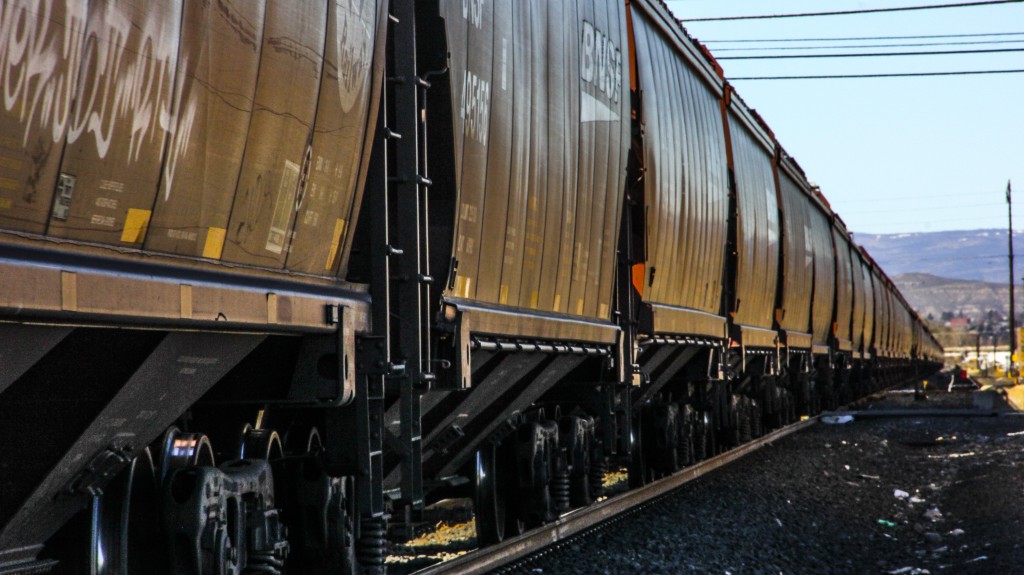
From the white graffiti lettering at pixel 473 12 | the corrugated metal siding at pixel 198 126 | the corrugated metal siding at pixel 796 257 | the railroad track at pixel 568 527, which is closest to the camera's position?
the corrugated metal siding at pixel 198 126

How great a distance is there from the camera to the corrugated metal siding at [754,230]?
53.6 feet

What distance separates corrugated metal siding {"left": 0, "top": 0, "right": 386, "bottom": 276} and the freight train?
1 centimetres

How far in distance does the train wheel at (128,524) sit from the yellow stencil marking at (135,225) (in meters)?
1.13

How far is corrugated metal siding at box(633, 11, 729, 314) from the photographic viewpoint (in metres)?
11.5

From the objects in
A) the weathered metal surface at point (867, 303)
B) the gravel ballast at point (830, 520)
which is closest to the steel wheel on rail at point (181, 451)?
the gravel ballast at point (830, 520)

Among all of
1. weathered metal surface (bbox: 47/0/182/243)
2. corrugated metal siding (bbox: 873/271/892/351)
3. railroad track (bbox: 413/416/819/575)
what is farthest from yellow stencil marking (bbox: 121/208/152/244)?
corrugated metal siding (bbox: 873/271/892/351)

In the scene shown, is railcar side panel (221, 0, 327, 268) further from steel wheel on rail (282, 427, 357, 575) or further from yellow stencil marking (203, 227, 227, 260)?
steel wheel on rail (282, 427, 357, 575)

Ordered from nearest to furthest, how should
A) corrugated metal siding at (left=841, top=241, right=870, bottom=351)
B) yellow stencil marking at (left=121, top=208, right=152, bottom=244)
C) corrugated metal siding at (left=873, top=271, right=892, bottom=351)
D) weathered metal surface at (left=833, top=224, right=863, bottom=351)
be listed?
yellow stencil marking at (left=121, top=208, right=152, bottom=244)
weathered metal surface at (left=833, top=224, right=863, bottom=351)
corrugated metal siding at (left=841, top=241, right=870, bottom=351)
corrugated metal siding at (left=873, top=271, right=892, bottom=351)

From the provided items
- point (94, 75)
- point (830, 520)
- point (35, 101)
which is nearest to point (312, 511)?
point (94, 75)

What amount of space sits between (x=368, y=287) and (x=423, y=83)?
1.14 m

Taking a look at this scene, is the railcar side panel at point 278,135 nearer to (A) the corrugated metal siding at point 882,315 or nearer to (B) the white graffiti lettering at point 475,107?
(B) the white graffiti lettering at point 475,107

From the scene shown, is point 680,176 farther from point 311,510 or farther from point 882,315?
point 882,315

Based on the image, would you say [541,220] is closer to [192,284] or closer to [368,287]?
[368,287]

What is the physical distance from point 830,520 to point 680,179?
12.8 feet
